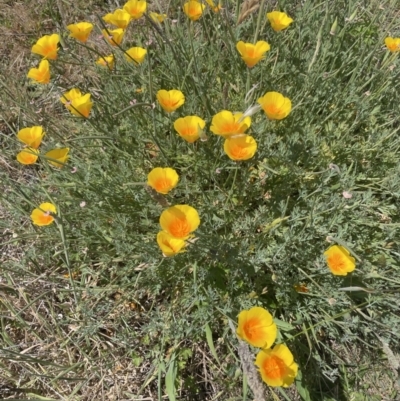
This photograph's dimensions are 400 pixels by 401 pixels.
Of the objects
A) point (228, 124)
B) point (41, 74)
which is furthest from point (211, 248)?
point (41, 74)

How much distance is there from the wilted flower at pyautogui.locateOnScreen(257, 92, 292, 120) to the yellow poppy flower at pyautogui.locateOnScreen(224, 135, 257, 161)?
0.60 feet

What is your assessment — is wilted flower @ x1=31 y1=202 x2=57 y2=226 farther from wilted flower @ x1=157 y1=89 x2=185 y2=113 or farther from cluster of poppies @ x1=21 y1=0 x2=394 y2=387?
wilted flower @ x1=157 y1=89 x2=185 y2=113

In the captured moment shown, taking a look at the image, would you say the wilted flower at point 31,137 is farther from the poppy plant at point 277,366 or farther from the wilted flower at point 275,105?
the poppy plant at point 277,366

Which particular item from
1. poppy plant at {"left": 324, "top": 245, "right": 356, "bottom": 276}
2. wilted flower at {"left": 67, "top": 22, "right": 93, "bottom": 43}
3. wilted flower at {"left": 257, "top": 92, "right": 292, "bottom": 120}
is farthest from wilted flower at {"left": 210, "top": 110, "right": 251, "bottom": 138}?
wilted flower at {"left": 67, "top": 22, "right": 93, "bottom": 43}

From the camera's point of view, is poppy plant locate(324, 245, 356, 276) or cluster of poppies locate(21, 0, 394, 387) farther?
poppy plant locate(324, 245, 356, 276)

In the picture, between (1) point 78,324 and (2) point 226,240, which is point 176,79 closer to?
(2) point 226,240

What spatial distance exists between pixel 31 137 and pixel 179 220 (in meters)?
0.74

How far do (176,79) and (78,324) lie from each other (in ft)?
4.33

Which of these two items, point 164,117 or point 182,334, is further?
point 164,117

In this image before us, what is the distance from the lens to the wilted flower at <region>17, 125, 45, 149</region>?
1.69 meters

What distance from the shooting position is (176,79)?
7.13 feet

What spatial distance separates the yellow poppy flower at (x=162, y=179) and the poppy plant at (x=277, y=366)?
668mm

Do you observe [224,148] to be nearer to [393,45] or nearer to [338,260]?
[338,260]

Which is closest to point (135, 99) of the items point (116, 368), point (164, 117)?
point (164, 117)
